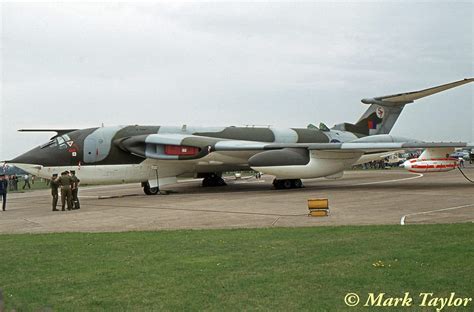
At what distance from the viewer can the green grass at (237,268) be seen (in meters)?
5.23

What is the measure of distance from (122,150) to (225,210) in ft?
28.9

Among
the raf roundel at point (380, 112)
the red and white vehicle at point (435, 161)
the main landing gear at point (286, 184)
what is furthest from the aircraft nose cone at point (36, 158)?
the raf roundel at point (380, 112)

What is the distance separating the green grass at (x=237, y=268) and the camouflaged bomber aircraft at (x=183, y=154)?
38.8 ft

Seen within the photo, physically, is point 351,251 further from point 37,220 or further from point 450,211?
point 37,220

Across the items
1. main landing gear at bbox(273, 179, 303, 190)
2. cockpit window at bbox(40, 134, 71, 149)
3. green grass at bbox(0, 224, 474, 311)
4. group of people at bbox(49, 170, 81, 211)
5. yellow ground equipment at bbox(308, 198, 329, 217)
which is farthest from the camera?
main landing gear at bbox(273, 179, 303, 190)

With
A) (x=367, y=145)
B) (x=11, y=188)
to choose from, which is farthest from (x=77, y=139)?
(x=11, y=188)

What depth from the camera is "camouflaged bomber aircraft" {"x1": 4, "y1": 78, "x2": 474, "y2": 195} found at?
20.8 m

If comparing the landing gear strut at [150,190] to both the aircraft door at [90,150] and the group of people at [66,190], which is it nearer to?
the aircraft door at [90,150]

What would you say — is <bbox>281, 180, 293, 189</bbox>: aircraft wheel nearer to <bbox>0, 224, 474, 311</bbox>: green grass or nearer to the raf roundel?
the raf roundel

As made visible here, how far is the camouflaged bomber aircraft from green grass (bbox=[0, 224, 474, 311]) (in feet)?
38.8

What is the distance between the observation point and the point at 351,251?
7.21m

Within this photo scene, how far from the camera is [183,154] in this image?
21969 millimetres

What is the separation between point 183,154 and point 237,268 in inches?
619

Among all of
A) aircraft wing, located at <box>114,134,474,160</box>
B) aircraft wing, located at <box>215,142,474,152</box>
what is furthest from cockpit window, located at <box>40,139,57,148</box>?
aircraft wing, located at <box>215,142,474,152</box>
